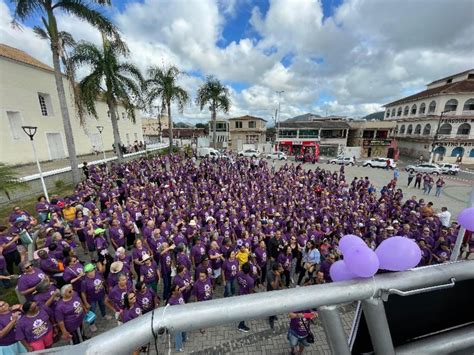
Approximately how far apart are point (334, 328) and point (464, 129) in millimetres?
50924

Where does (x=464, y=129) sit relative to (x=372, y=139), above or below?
above

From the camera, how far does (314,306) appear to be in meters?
1.20

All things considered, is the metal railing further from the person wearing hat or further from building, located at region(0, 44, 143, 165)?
building, located at region(0, 44, 143, 165)

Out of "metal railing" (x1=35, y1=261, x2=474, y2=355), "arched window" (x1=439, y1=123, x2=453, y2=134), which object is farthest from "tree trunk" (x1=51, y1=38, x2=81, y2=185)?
"arched window" (x1=439, y1=123, x2=453, y2=134)

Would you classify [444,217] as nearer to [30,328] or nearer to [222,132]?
[30,328]

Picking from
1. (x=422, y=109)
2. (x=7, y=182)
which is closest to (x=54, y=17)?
(x=7, y=182)

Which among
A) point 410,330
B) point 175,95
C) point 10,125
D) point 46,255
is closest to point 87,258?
point 46,255

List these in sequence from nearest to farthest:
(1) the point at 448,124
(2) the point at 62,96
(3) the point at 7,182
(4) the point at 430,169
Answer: (3) the point at 7,182
(2) the point at 62,96
(4) the point at 430,169
(1) the point at 448,124

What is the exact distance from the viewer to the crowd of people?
4.12 meters

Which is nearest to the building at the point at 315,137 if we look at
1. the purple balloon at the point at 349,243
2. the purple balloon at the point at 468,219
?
the purple balloon at the point at 468,219

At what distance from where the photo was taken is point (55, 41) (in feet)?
40.3

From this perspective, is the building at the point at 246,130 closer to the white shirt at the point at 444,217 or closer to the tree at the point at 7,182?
the white shirt at the point at 444,217

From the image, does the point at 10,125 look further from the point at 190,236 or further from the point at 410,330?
the point at 410,330

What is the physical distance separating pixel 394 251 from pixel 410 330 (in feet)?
1.82
